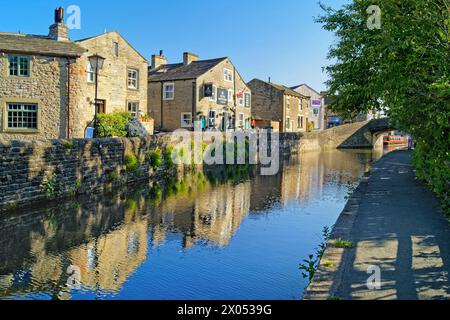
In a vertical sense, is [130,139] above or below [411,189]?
above

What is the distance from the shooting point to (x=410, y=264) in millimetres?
6395

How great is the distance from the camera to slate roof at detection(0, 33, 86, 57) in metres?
25.0

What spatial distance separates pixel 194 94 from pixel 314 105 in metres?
37.9

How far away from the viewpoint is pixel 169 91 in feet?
133

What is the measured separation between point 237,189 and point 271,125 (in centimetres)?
3416

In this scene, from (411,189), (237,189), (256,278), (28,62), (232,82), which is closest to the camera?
(256,278)

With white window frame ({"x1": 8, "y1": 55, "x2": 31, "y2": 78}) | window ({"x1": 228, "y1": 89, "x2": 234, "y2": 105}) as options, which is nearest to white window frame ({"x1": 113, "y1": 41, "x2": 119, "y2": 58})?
white window frame ({"x1": 8, "y1": 55, "x2": 31, "y2": 78})

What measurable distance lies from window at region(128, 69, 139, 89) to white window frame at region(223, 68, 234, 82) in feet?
40.7

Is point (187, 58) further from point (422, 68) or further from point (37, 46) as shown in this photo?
point (422, 68)
